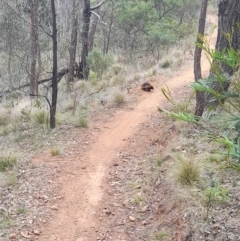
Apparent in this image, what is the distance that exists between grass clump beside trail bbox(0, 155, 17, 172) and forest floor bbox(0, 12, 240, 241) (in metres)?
0.33

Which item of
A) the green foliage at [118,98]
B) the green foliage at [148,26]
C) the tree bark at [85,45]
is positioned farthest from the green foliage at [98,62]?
the green foliage at [118,98]

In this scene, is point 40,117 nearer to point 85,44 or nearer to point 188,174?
point 188,174

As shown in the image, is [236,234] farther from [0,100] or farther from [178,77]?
[0,100]

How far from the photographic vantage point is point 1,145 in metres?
8.03

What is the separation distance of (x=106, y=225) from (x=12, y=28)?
41.7 ft

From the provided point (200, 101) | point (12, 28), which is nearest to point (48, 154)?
point (200, 101)

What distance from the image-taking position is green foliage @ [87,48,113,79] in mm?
13650

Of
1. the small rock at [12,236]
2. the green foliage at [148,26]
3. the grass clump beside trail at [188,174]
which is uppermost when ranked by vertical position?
the green foliage at [148,26]

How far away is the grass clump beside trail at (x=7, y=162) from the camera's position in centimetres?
631

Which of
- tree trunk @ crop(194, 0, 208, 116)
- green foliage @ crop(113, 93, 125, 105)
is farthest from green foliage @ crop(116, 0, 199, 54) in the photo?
tree trunk @ crop(194, 0, 208, 116)

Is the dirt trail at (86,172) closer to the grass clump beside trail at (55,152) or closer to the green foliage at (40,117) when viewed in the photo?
the grass clump beside trail at (55,152)

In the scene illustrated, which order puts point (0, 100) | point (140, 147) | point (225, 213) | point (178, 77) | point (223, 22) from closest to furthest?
point (225, 213) → point (223, 22) → point (140, 147) → point (178, 77) → point (0, 100)

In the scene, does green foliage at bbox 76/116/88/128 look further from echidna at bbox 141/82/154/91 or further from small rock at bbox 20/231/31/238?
small rock at bbox 20/231/31/238

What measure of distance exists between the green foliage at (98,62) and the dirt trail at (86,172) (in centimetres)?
435
